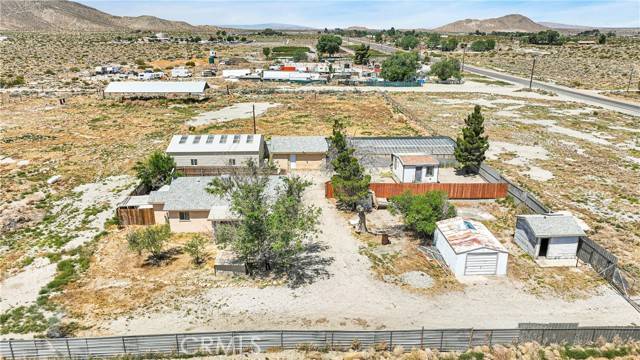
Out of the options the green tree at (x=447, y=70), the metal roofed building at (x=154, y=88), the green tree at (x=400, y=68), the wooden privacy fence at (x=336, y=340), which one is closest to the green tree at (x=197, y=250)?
the wooden privacy fence at (x=336, y=340)

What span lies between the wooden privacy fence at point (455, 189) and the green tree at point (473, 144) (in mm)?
5310

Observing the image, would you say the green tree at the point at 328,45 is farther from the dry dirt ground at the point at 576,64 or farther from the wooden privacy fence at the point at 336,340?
the wooden privacy fence at the point at 336,340

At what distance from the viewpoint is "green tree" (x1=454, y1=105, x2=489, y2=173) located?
145 ft

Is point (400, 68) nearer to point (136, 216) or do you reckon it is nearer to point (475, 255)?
point (136, 216)

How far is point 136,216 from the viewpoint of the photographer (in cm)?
3559

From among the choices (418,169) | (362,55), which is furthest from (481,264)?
(362,55)

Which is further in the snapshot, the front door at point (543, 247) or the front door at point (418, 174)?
the front door at point (418, 174)

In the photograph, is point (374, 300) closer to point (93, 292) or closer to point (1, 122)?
point (93, 292)

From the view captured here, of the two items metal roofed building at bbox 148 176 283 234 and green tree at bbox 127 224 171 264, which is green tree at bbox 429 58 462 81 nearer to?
metal roofed building at bbox 148 176 283 234

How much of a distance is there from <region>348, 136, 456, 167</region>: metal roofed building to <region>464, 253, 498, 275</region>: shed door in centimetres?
2098

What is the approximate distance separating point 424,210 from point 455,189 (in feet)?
32.2

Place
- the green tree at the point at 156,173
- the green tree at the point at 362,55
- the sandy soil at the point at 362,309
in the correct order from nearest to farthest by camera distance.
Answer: the sandy soil at the point at 362,309 → the green tree at the point at 156,173 → the green tree at the point at 362,55

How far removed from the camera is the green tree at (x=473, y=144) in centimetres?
4434

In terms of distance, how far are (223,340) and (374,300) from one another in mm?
9140
